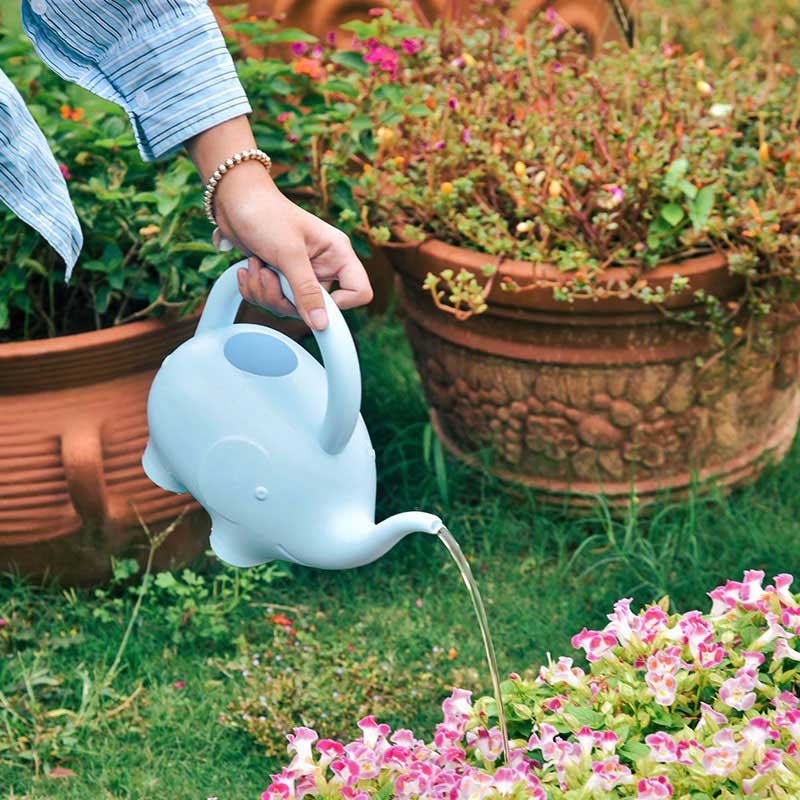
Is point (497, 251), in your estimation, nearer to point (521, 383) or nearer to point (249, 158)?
point (521, 383)

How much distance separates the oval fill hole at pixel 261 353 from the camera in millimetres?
1466

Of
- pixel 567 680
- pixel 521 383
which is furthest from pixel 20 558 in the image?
pixel 567 680

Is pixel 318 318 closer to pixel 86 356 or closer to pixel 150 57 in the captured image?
pixel 150 57

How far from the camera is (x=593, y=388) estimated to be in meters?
2.64

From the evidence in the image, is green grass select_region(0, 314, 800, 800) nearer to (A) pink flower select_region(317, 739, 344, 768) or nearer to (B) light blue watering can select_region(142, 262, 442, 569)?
(A) pink flower select_region(317, 739, 344, 768)

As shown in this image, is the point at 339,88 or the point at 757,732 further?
the point at 339,88

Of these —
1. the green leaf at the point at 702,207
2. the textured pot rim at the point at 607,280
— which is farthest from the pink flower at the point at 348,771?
the green leaf at the point at 702,207

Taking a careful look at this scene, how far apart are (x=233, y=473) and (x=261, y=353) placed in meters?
0.16

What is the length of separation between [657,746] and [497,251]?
1.36m

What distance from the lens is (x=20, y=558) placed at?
2598mm

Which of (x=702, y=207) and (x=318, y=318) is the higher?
(x=318, y=318)

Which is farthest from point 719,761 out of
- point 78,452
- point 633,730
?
point 78,452

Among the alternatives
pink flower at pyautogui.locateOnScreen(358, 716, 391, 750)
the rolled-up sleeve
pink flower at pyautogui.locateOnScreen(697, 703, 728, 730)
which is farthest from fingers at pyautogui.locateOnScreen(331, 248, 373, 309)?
pink flower at pyautogui.locateOnScreen(697, 703, 728, 730)

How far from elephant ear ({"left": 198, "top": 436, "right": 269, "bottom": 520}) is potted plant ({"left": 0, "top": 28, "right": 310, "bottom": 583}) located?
43.1 inches
